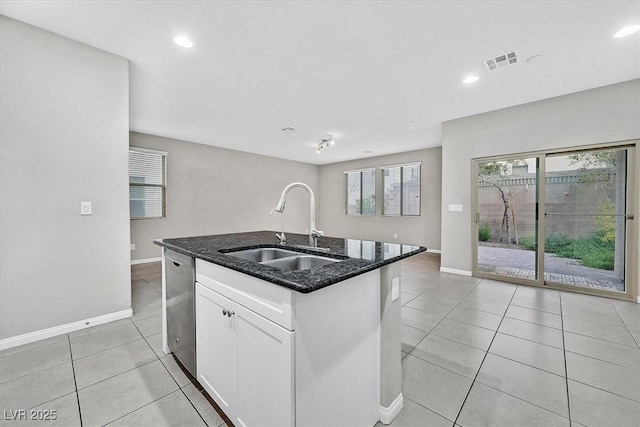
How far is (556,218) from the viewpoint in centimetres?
366

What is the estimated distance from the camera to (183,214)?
5.88 m

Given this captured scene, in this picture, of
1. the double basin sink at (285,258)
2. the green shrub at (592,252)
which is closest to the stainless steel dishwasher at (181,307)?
the double basin sink at (285,258)

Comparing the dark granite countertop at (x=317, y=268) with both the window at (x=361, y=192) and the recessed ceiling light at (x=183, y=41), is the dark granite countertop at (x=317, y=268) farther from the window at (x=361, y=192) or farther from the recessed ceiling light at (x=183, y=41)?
the window at (x=361, y=192)

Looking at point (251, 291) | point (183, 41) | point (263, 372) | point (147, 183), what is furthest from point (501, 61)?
point (147, 183)

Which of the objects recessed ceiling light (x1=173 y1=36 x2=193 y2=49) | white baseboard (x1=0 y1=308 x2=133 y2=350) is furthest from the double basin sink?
recessed ceiling light (x1=173 y1=36 x2=193 y2=49)

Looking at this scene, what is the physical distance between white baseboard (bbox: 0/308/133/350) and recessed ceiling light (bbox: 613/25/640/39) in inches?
211

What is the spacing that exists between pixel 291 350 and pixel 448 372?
1.49 m

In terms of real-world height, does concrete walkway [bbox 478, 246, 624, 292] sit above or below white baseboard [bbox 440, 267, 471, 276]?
above

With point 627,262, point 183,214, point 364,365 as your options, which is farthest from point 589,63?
point 183,214

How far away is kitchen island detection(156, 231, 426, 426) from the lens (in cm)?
100

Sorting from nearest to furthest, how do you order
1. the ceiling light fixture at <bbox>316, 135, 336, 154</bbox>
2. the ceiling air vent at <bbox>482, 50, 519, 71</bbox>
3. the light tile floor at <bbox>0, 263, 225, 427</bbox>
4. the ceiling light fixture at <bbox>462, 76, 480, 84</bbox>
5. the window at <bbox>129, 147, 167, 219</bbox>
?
the light tile floor at <bbox>0, 263, 225, 427</bbox> → the ceiling air vent at <bbox>482, 50, 519, 71</bbox> → the ceiling light fixture at <bbox>462, 76, 480, 84</bbox> → the window at <bbox>129, 147, 167, 219</bbox> → the ceiling light fixture at <bbox>316, 135, 336, 154</bbox>

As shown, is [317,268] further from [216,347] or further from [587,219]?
[587,219]

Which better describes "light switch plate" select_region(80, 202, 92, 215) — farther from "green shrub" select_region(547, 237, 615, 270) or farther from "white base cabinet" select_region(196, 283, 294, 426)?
"green shrub" select_region(547, 237, 615, 270)

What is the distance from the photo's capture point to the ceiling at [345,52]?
2008 mm
